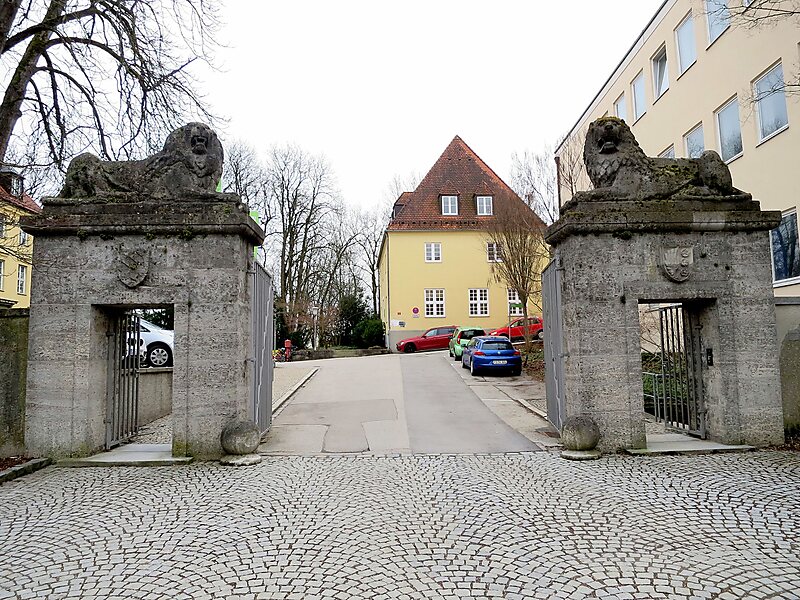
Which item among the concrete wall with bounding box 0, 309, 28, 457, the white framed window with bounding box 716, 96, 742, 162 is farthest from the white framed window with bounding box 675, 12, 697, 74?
the concrete wall with bounding box 0, 309, 28, 457

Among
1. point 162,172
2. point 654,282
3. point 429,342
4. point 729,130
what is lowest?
point 429,342

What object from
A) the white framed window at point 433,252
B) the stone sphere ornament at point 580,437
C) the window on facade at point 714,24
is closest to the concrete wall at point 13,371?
the stone sphere ornament at point 580,437

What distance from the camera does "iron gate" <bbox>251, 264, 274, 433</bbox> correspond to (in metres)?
8.77

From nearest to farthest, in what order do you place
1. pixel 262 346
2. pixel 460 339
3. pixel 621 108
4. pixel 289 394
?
pixel 262 346 < pixel 289 394 < pixel 621 108 < pixel 460 339

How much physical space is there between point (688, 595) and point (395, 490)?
3.26 metres

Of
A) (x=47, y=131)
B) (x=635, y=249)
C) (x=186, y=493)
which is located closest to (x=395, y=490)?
(x=186, y=493)

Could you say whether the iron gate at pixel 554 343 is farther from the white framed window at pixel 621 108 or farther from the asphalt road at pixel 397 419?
the white framed window at pixel 621 108

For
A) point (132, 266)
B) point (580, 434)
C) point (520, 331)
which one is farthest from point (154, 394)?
point (520, 331)

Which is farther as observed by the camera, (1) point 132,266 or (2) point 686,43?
(2) point 686,43

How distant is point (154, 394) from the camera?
12289mm

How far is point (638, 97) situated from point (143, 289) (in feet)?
75.3

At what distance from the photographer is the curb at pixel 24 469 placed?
6.94 meters

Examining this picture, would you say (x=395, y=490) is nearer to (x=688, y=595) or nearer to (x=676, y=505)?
(x=676, y=505)

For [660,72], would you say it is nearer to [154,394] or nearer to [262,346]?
[262,346]
